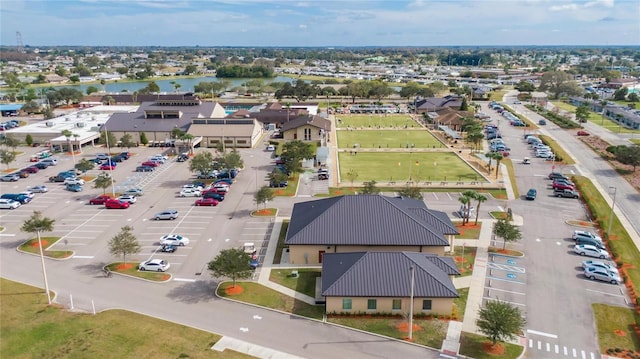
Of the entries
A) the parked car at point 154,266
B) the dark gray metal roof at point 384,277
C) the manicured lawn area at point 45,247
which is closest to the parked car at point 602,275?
the dark gray metal roof at point 384,277

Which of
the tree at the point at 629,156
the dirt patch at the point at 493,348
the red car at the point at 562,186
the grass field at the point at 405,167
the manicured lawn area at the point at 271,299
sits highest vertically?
the tree at the point at 629,156

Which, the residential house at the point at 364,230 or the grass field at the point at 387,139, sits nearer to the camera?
the residential house at the point at 364,230

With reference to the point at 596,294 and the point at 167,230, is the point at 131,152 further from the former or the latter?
the point at 596,294

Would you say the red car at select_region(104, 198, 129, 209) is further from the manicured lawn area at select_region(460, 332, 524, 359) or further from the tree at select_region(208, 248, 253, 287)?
the manicured lawn area at select_region(460, 332, 524, 359)

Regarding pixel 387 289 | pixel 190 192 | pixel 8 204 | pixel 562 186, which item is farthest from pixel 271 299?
pixel 562 186

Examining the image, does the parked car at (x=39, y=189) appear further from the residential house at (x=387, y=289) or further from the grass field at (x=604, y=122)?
the grass field at (x=604, y=122)

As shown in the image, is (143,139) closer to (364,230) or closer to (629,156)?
(364,230)

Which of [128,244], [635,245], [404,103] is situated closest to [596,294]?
[635,245]
